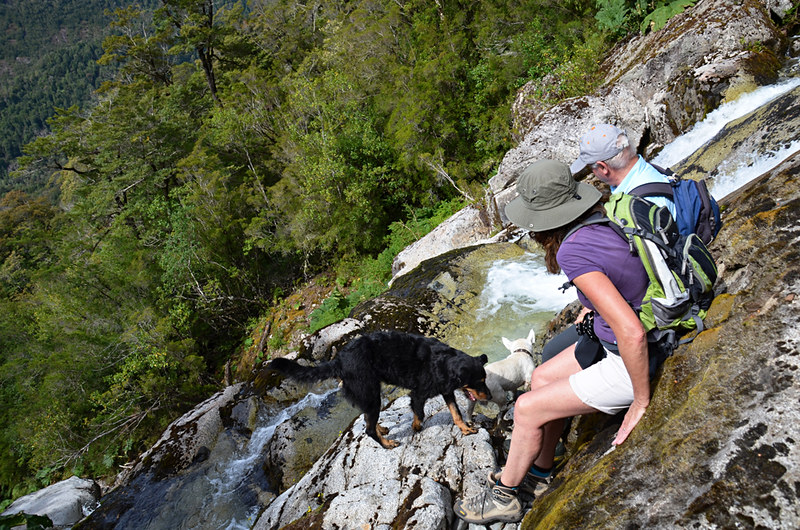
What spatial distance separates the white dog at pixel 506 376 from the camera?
15.4ft

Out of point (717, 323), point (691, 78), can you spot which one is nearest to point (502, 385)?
point (717, 323)

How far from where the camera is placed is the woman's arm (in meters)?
2.07

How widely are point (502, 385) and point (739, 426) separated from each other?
118 inches

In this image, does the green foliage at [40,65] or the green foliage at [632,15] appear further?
the green foliage at [40,65]

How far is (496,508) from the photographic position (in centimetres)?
299

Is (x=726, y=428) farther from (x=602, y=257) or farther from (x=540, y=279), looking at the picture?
(x=540, y=279)

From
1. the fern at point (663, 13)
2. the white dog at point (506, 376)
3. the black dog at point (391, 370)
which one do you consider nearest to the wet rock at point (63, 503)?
the black dog at point (391, 370)

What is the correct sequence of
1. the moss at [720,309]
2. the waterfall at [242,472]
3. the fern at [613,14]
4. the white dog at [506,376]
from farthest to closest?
the fern at [613,14]
the waterfall at [242,472]
the white dog at [506,376]
the moss at [720,309]

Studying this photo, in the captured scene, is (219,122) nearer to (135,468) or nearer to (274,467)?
(135,468)

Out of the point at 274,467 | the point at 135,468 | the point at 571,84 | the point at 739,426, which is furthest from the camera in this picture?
the point at 571,84

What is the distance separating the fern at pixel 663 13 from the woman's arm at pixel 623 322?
11.1 m

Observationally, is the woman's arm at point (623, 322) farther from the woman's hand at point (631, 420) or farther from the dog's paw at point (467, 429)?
the dog's paw at point (467, 429)

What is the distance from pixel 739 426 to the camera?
6.12 feet

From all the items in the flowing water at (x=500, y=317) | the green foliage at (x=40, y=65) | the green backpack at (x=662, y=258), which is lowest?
the flowing water at (x=500, y=317)
